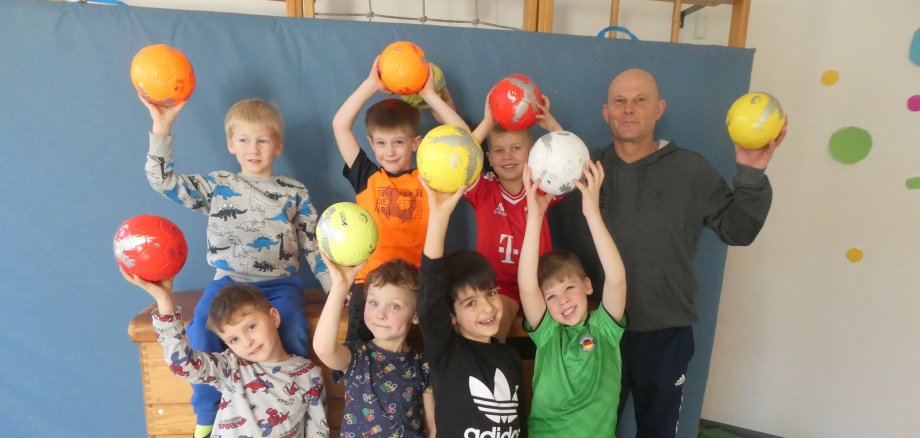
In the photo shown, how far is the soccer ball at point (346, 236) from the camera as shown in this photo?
152 centimetres

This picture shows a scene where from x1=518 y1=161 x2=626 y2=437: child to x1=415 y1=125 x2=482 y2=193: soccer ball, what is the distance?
192 mm

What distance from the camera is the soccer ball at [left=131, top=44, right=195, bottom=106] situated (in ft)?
5.79

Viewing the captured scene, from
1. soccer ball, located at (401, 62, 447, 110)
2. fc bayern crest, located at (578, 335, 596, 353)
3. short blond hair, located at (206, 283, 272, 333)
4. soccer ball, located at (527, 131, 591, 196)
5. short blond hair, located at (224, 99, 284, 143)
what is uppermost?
soccer ball, located at (401, 62, 447, 110)

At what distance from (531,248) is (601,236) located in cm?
23

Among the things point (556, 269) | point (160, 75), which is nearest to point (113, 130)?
point (160, 75)

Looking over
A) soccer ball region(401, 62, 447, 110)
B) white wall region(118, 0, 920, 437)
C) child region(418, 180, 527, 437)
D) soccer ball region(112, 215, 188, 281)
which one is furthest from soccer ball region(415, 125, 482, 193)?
white wall region(118, 0, 920, 437)

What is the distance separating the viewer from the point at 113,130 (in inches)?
86.5

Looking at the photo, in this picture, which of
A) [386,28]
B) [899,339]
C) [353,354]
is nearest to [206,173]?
[386,28]

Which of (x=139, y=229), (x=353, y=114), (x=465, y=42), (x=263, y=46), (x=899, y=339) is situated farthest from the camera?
(x=899, y=339)

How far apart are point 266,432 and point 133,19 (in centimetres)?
175

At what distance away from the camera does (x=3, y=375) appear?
229cm

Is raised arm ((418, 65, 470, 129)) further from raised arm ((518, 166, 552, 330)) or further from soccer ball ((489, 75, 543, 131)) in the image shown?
raised arm ((518, 166, 552, 330))

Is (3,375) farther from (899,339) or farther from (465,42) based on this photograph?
(899,339)

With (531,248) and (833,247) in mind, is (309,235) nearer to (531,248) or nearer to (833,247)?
(531,248)
